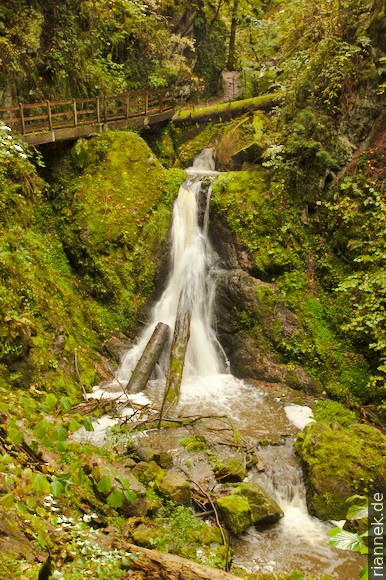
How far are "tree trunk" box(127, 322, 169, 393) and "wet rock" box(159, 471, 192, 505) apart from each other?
10.4 ft

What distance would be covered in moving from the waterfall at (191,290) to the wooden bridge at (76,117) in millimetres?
3121

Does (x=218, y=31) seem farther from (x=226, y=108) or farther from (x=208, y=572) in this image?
(x=208, y=572)

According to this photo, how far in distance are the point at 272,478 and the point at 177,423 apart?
2.01 metres

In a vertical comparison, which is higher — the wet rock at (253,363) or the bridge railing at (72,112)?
the bridge railing at (72,112)

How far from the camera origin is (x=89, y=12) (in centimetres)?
1241

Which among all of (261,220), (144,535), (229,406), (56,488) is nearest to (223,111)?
(261,220)

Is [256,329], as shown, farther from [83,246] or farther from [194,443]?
[83,246]

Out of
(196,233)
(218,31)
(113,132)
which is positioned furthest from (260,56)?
(196,233)

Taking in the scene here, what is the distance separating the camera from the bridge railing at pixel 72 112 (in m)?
10.1

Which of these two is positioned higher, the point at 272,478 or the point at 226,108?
the point at 226,108

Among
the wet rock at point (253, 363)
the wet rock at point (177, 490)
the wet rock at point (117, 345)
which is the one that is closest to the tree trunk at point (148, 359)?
the wet rock at point (117, 345)

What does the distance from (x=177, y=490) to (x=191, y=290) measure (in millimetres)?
6149

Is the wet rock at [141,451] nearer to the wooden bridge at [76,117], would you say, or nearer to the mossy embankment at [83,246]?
the mossy embankment at [83,246]

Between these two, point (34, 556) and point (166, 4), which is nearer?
point (34, 556)
